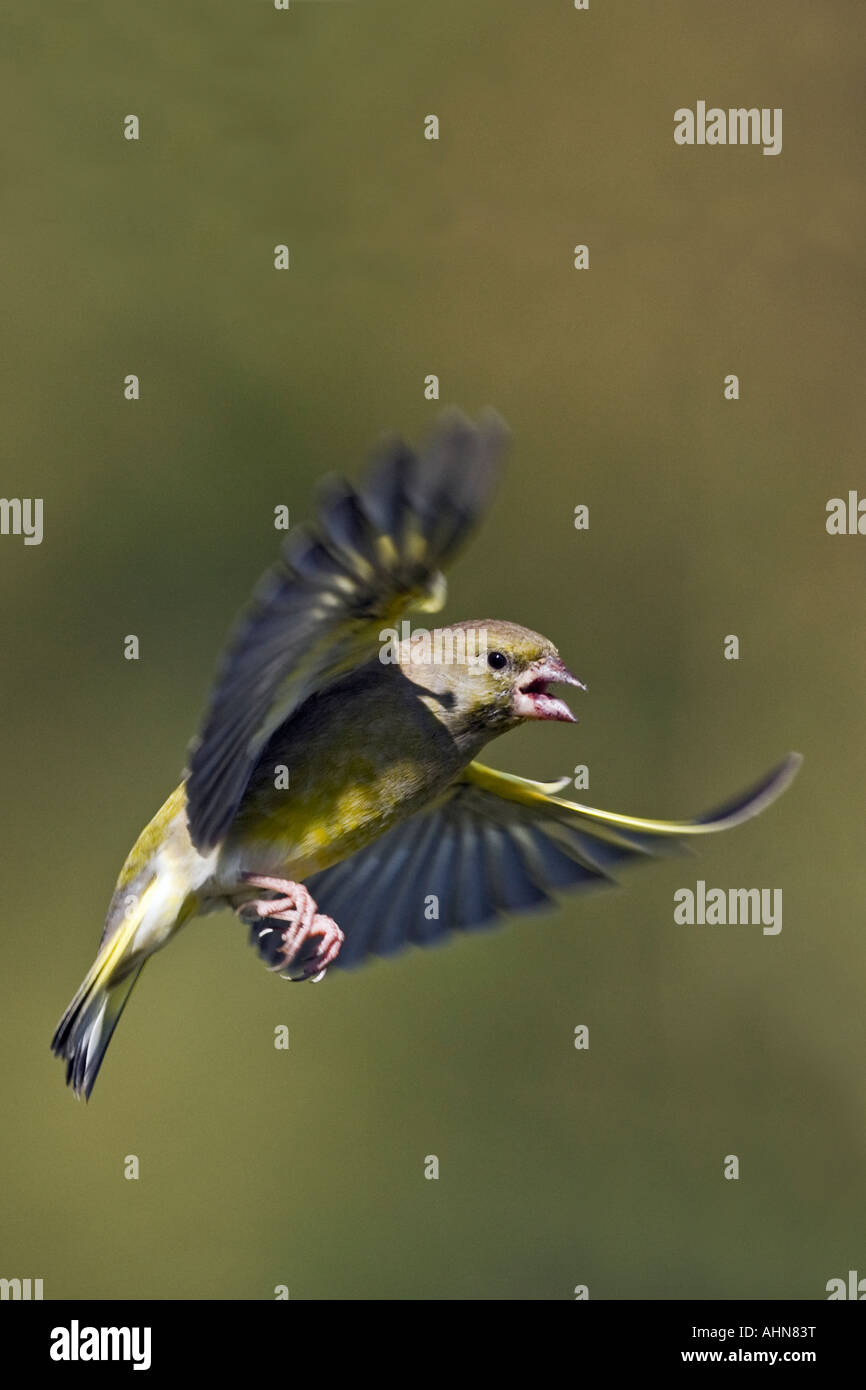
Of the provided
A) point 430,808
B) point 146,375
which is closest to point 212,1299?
point 430,808

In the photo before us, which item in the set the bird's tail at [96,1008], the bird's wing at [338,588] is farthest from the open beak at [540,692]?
the bird's tail at [96,1008]

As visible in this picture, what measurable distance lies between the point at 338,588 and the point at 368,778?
0.60 metres

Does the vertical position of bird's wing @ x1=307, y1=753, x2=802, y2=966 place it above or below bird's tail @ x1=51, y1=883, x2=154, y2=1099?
above

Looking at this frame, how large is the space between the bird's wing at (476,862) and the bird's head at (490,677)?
0.54m

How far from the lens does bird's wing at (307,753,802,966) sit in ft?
14.2

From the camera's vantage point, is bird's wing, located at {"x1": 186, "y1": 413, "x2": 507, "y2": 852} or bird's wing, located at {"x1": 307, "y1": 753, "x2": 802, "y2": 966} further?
bird's wing, located at {"x1": 307, "y1": 753, "x2": 802, "y2": 966}

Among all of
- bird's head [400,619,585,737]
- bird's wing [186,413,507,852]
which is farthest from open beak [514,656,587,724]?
bird's wing [186,413,507,852]

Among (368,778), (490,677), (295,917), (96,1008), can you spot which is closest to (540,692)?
(490,677)

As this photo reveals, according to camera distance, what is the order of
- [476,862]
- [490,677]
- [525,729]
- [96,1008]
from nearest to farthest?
[490,677]
[96,1008]
[476,862]
[525,729]

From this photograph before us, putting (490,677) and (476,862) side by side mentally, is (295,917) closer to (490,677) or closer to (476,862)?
(490,677)

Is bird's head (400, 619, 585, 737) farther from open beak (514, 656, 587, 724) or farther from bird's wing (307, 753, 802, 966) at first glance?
bird's wing (307, 753, 802, 966)

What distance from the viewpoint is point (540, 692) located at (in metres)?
3.79

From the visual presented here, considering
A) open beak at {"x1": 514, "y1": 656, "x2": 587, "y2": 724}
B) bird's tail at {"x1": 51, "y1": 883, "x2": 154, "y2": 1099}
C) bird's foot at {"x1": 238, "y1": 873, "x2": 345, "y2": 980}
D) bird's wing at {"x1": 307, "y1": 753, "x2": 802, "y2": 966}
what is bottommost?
bird's tail at {"x1": 51, "y1": 883, "x2": 154, "y2": 1099}

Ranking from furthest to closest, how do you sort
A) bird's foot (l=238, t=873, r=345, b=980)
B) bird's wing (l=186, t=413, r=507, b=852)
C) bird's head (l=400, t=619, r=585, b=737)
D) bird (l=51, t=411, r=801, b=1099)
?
bird's head (l=400, t=619, r=585, b=737) < bird's foot (l=238, t=873, r=345, b=980) < bird (l=51, t=411, r=801, b=1099) < bird's wing (l=186, t=413, r=507, b=852)
